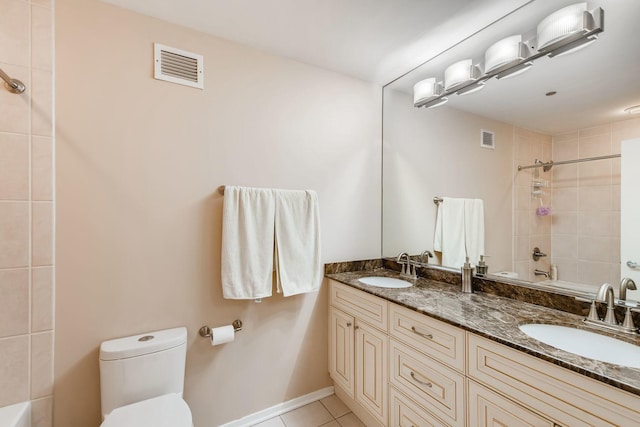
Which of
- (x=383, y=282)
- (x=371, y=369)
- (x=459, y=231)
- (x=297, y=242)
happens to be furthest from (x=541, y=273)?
(x=297, y=242)

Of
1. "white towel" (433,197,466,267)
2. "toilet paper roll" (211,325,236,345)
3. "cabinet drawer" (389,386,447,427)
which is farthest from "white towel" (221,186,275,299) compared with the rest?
"white towel" (433,197,466,267)

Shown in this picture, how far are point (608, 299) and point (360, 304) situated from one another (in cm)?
109

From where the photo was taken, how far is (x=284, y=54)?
1.79 metres

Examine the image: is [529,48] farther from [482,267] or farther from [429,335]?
[429,335]

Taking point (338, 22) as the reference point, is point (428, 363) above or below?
below

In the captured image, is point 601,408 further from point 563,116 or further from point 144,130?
point 144,130

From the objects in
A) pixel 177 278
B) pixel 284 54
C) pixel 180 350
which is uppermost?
pixel 284 54

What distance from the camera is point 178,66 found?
1514 millimetres

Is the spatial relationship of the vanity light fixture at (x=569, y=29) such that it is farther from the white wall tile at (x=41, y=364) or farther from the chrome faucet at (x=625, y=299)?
the white wall tile at (x=41, y=364)

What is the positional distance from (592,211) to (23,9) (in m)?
2.71

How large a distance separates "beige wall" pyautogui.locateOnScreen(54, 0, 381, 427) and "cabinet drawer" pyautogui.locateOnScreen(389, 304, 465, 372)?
703 millimetres

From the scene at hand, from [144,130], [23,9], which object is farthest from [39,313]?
[23,9]

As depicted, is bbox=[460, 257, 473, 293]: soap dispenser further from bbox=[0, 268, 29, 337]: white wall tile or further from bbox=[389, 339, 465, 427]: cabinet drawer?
bbox=[0, 268, 29, 337]: white wall tile

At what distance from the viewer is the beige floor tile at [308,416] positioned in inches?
67.2
